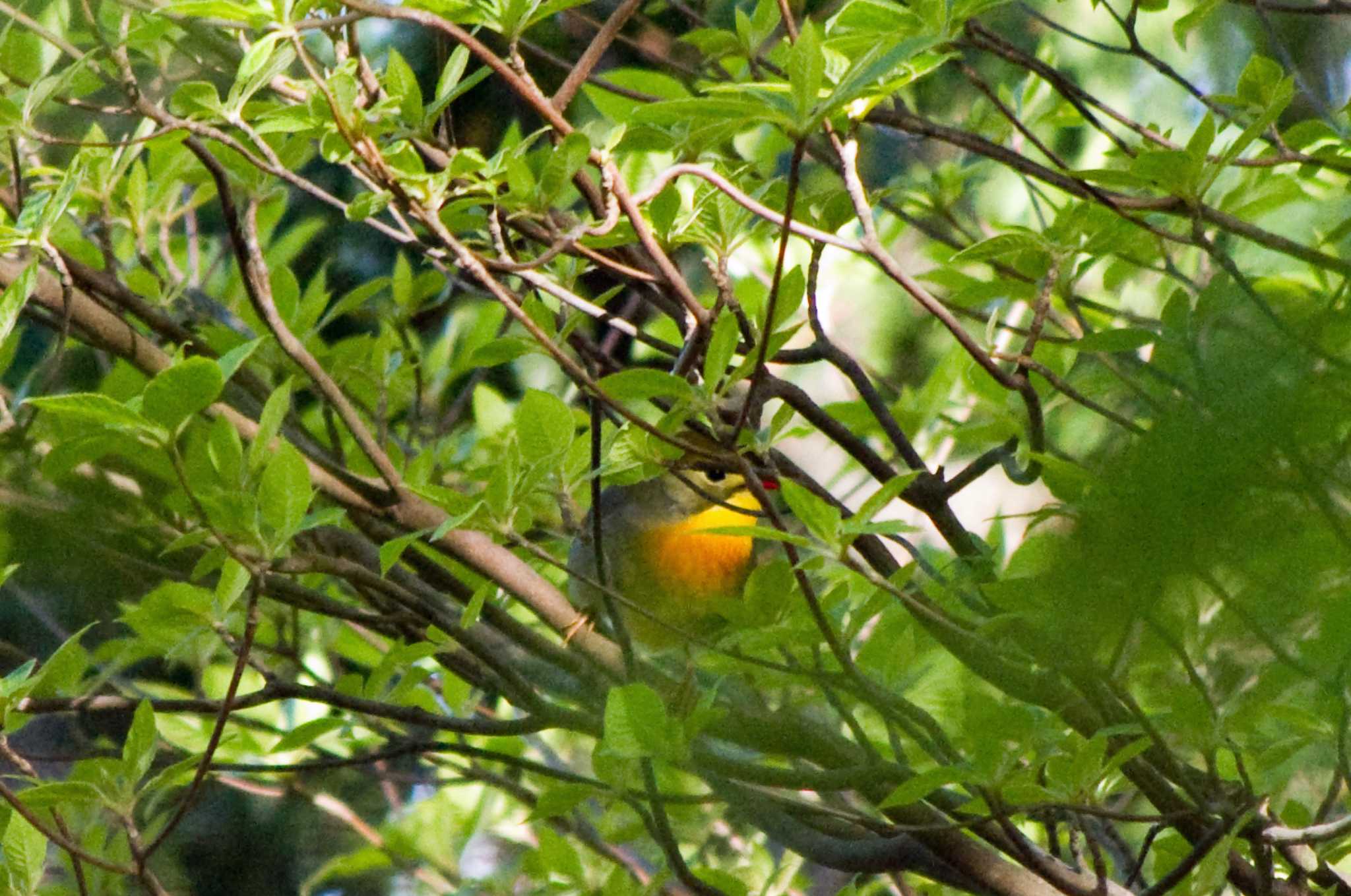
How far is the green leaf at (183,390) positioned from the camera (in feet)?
2.72

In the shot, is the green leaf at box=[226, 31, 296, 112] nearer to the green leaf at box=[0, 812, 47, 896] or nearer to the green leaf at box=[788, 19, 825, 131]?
the green leaf at box=[788, 19, 825, 131]

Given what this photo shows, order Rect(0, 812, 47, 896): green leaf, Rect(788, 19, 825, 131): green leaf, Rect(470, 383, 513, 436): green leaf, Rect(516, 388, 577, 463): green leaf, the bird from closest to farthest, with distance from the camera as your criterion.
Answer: Rect(788, 19, 825, 131): green leaf
Rect(516, 388, 577, 463): green leaf
Rect(0, 812, 47, 896): green leaf
Rect(470, 383, 513, 436): green leaf
the bird

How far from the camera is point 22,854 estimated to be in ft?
3.53

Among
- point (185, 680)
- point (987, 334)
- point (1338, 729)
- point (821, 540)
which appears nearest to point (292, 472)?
point (821, 540)

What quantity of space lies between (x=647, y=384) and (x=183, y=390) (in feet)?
0.89

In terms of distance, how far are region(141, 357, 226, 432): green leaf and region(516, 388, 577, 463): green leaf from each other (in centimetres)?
21

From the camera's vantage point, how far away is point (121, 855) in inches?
55.5

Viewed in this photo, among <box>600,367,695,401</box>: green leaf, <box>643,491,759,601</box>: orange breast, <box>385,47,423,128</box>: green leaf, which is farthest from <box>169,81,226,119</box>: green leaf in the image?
<box>643,491,759,601</box>: orange breast

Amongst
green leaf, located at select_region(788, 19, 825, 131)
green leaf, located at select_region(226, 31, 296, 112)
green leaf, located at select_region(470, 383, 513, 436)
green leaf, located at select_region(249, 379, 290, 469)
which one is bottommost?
green leaf, located at select_region(470, 383, 513, 436)

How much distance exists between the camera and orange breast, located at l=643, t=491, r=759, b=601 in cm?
174

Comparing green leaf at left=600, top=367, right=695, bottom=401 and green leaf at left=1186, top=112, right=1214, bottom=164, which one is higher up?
green leaf at left=1186, top=112, right=1214, bottom=164

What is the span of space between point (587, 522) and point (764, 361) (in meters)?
0.51

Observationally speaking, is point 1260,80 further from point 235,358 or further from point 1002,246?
point 235,358

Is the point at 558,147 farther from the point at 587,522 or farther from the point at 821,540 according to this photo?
the point at 587,522
